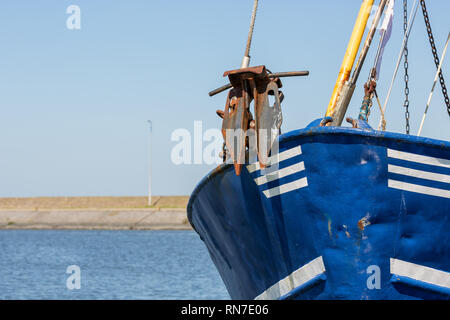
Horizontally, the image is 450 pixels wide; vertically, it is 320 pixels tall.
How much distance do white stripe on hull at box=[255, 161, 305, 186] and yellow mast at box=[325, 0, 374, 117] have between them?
169 cm

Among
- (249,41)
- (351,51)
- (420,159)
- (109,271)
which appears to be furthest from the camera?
(109,271)

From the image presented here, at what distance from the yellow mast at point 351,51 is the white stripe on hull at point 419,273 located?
2.38 meters

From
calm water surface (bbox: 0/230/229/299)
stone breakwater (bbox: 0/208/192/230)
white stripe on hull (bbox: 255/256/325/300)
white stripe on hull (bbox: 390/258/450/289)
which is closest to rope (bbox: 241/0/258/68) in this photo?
white stripe on hull (bbox: 255/256/325/300)

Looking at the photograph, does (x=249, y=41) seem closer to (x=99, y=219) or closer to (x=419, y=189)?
(x=419, y=189)

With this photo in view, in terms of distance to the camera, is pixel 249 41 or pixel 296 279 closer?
pixel 249 41

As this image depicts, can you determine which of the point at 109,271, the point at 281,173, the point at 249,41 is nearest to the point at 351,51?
the point at 249,41

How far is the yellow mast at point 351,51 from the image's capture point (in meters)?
9.47

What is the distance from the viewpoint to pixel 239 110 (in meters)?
7.75

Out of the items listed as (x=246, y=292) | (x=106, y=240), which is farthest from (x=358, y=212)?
(x=106, y=240)

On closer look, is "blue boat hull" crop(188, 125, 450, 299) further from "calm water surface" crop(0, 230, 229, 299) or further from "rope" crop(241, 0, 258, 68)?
"calm water surface" crop(0, 230, 229, 299)

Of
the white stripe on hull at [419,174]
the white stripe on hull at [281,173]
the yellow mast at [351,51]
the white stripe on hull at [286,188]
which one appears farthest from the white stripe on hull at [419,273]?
the yellow mast at [351,51]

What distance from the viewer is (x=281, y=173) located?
7.96m

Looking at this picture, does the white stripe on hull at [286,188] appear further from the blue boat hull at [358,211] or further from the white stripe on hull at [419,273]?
the white stripe on hull at [419,273]

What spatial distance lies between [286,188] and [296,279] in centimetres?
103
